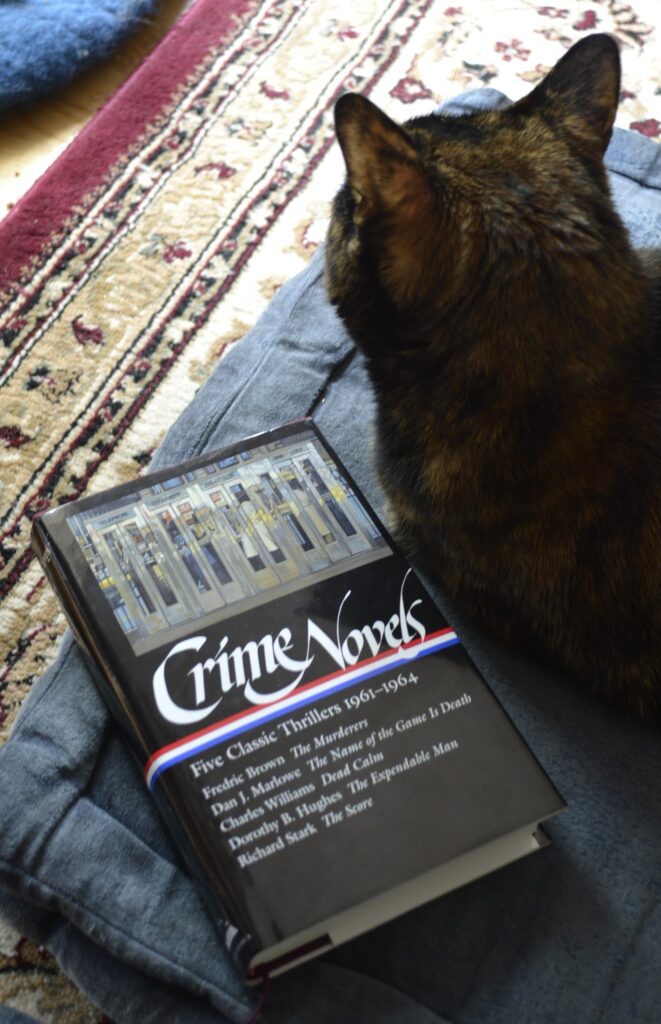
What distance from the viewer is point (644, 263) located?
0.77 meters

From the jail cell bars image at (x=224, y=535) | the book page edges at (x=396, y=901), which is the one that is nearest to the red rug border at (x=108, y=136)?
the jail cell bars image at (x=224, y=535)

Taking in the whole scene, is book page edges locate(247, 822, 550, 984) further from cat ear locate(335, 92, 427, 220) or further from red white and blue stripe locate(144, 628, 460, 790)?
cat ear locate(335, 92, 427, 220)

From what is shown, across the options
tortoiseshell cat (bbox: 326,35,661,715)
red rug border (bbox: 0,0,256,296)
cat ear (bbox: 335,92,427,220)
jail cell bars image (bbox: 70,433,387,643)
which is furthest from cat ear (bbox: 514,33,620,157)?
red rug border (bbox: 0,0,256,296)

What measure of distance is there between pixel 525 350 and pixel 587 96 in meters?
0.25

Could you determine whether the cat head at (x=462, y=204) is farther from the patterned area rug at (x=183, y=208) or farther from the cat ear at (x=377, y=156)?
the patterned area rug at (x=183, y=208)

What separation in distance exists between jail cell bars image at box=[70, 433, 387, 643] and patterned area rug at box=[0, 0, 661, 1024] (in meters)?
0.30

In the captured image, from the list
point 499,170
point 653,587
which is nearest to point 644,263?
point 499,170

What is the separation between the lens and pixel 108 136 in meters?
1.36

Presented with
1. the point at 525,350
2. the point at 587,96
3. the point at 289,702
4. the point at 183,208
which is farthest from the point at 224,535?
the point at 183,208

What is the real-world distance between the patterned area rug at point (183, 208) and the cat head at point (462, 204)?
0.50 meters

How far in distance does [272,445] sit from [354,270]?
174 mm

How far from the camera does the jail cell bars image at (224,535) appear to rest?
2.35 ft

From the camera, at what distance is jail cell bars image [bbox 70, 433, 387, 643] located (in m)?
0.72

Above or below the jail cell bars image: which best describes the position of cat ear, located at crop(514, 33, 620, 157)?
above
